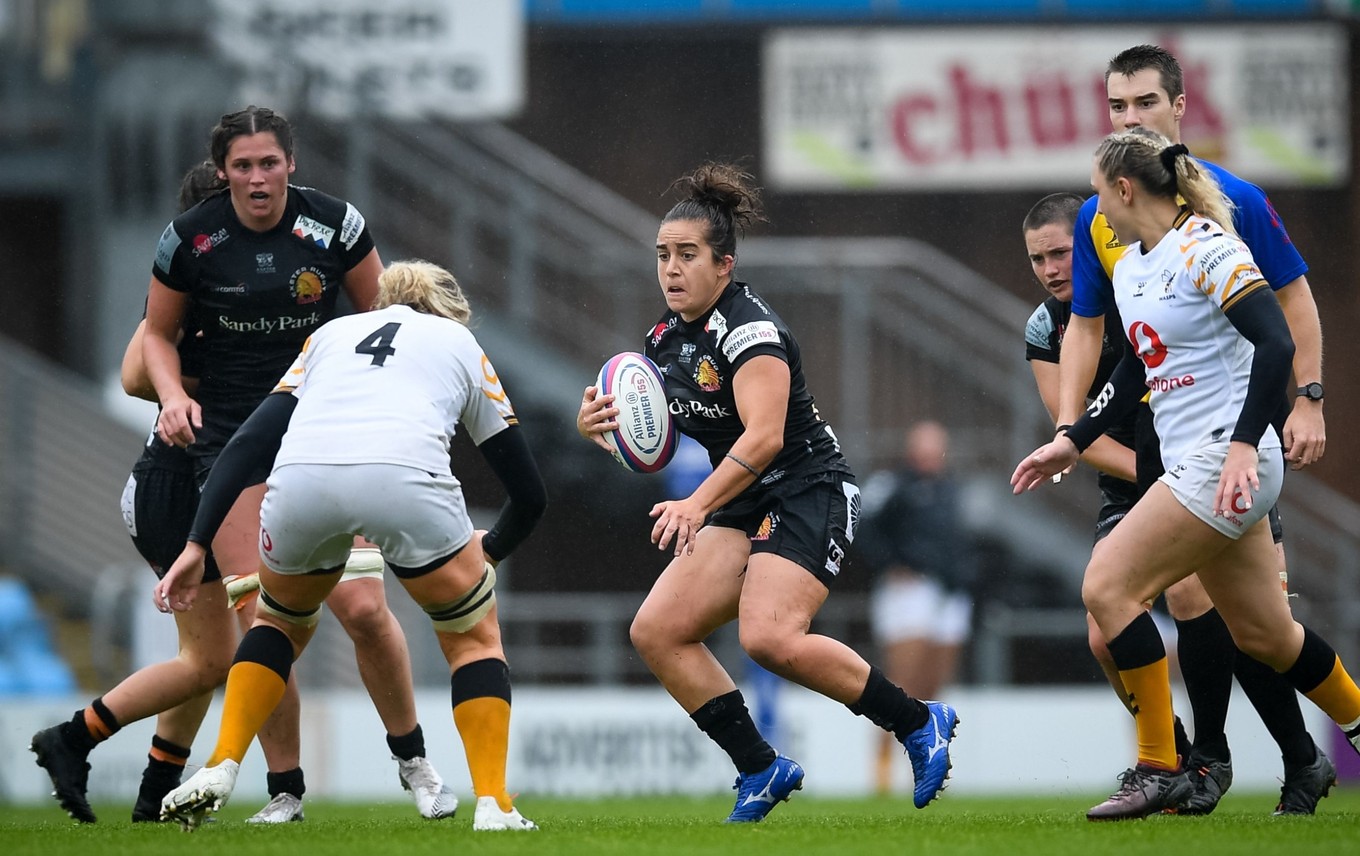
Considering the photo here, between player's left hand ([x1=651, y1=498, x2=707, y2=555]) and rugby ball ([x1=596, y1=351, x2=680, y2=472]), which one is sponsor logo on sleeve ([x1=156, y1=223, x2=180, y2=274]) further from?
player's left hand ([x1=651, y1=498, x2=707, y2=555])

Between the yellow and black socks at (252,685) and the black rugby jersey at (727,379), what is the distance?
1.45m

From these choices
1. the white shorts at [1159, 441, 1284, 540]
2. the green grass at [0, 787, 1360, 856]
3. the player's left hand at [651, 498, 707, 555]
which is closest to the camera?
the green grass at [0, 787, 1360, 856]

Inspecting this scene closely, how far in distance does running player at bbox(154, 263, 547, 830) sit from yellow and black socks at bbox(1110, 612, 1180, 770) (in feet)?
5.68

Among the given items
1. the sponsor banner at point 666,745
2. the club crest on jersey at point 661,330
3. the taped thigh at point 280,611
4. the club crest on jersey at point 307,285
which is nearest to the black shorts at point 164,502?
the club crest on jersey at point 307,285

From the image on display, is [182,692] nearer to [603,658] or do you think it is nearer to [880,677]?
[880,677]

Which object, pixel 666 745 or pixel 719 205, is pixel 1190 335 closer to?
pixel 719 205

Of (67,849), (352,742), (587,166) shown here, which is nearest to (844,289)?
(587,166)

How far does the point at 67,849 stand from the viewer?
479 centimetres

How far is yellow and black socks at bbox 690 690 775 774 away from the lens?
5.50 m

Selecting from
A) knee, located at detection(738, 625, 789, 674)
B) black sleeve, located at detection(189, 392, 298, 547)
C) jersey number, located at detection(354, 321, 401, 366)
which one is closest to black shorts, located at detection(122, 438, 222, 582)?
black sleeve, located at detection(189, 392, 298, 547)

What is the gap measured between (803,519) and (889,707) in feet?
2.04

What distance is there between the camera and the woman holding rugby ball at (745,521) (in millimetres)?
5363

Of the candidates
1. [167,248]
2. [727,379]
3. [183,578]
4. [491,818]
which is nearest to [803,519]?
[727,379]

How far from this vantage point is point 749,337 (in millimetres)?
5453
